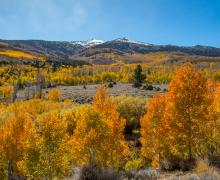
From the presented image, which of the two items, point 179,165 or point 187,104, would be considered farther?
point 187,104

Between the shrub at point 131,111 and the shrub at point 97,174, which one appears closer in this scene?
the shrub at point 97,174

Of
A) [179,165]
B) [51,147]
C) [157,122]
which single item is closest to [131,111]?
[157,122]

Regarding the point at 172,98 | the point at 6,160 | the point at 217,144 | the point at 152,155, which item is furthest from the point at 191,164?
the point at 6,160

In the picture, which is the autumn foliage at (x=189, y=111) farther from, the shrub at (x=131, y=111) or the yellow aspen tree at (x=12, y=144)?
the shrub at (x=131, y=111)

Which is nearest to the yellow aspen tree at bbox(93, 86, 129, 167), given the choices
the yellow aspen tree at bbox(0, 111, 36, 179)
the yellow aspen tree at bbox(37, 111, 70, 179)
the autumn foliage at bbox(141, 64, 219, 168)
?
the yellow aspen tree at bbox(37, 111, 70, 179)

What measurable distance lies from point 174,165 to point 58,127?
43.6 ft

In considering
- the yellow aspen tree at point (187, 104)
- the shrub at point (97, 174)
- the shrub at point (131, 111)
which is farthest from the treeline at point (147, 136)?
the shrub at point (131, 111)

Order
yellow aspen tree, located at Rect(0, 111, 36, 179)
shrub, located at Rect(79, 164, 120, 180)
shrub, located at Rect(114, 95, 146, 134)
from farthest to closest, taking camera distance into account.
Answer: shrub, located at Rect(114, 95, 146, 134)
yellow aspen tree, located at Rect(0, 111, 36, 179)
shrub, located at Rect(79, 164, 120, 180)

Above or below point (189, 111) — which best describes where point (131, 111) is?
below

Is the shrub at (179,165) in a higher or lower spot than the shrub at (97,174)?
lower

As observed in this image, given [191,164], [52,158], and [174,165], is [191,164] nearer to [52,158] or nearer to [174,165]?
[174,165]

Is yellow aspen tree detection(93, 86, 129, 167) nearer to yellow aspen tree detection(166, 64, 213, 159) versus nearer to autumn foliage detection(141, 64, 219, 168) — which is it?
autumn foliage detection(141, 64, 219, 168)

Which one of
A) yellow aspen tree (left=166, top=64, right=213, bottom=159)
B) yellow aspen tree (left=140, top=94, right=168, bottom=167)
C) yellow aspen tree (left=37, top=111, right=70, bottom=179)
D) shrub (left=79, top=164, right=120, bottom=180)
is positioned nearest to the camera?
shrub (left=79, top=164, right=120, bottom=180)

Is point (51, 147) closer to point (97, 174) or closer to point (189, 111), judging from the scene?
point (189, 111)
